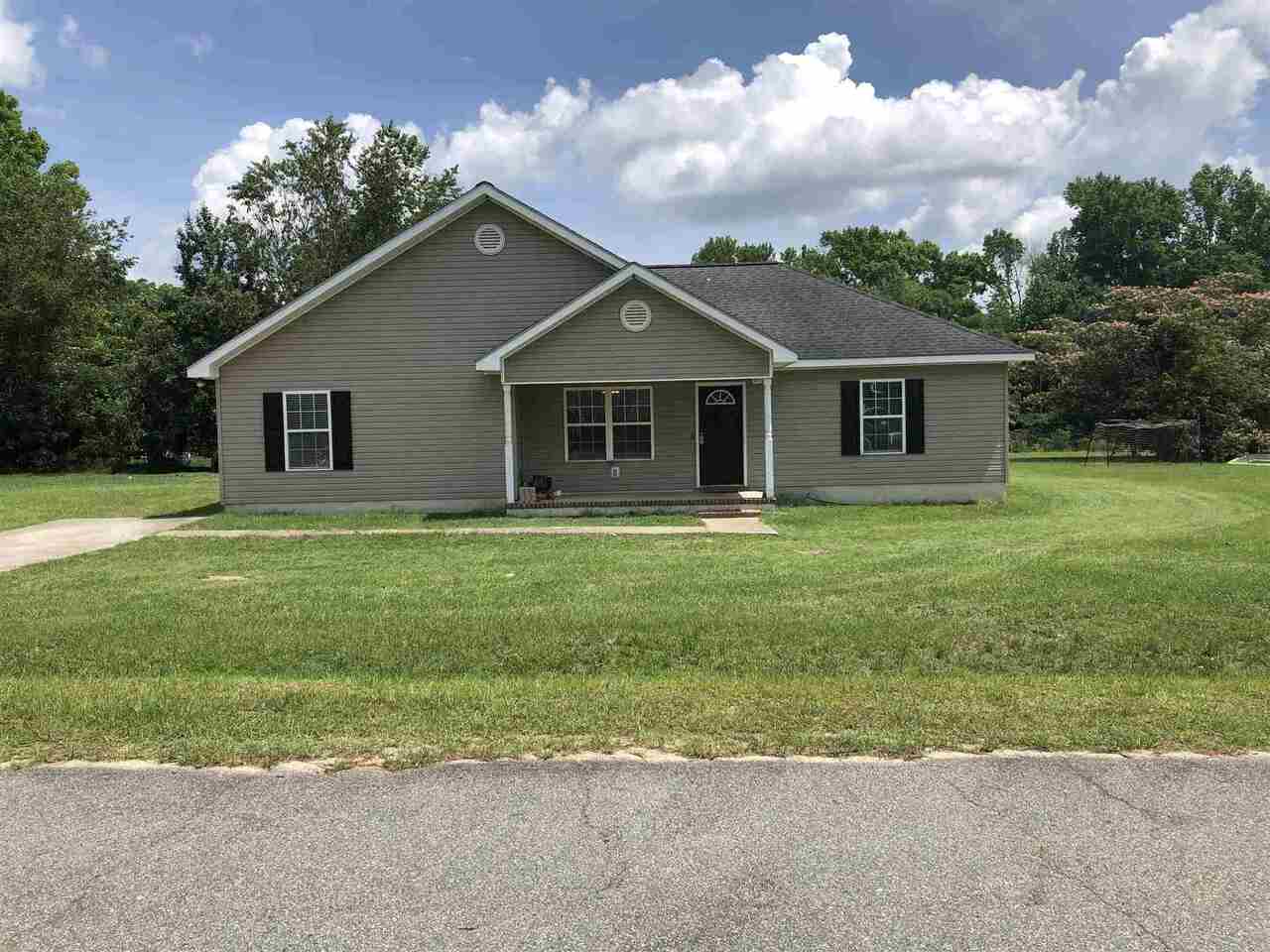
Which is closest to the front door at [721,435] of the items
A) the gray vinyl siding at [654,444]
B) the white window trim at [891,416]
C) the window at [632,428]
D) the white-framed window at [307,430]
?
the gray vinyl siding at [654,444]

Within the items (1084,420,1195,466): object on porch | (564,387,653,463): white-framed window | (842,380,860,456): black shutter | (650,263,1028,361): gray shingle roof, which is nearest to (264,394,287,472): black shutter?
(564,387,653,463): white-framed window

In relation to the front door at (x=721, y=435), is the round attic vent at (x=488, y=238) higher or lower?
higher

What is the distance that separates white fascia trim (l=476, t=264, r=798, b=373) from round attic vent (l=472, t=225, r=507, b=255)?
2052mm

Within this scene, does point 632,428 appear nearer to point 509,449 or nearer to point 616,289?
point 509,449

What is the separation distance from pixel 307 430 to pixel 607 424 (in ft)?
17.6

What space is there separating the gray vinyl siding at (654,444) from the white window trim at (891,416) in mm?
1819

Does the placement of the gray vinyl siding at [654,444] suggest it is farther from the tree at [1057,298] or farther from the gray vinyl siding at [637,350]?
the tree at [1057,298]

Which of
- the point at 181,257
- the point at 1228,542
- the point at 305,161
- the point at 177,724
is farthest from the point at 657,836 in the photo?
the point at 305,161

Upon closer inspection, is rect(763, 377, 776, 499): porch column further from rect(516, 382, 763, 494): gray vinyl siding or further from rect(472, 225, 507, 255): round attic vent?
rect(472, 225, 507, 255): round attic vent

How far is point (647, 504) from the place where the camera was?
1667 cm

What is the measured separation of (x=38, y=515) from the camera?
17.7 metres

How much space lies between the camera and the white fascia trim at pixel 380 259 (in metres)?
17.2

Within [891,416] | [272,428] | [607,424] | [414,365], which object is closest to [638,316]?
[607,424]

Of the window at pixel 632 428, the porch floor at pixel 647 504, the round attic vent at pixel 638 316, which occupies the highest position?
the round attic vent at pixel 638 316
